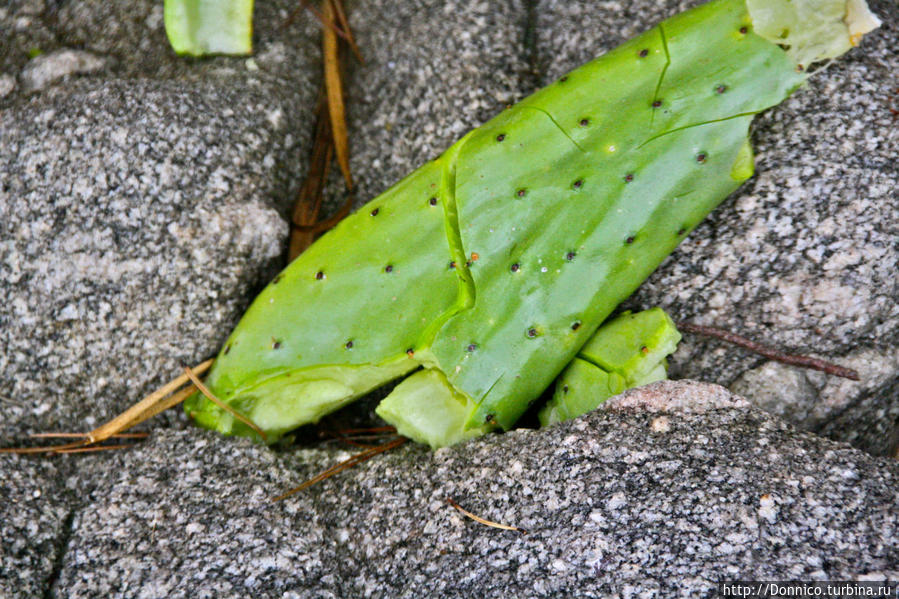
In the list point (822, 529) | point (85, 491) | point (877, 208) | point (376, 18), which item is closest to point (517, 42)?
point (376, 18)

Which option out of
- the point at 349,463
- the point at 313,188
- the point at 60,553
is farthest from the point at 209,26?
the point at 60,553

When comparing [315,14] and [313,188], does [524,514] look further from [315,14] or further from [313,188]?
[315,14]

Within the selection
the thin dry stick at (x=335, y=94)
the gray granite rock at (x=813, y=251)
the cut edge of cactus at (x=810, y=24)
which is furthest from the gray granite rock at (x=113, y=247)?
the cut edge of cactus at (x=810, y=24)

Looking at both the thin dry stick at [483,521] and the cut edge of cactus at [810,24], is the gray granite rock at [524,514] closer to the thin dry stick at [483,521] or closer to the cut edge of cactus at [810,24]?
the thin dry stick at [483,521]

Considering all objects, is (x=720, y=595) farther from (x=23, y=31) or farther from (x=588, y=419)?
(x=23, y=31)

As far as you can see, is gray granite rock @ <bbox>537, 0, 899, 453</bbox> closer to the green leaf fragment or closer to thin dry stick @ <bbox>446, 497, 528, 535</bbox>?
thin dry stick @ <bbox>446, 497, 528, 535</bbox>
